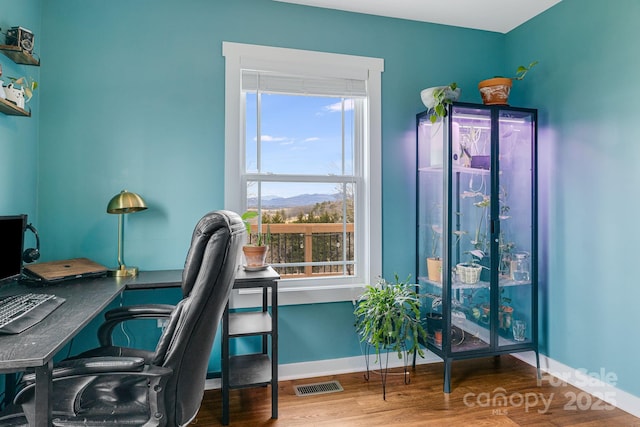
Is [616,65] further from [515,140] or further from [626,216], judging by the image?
[626,216]

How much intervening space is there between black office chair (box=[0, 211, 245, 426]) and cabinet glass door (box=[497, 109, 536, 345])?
223 centimetres

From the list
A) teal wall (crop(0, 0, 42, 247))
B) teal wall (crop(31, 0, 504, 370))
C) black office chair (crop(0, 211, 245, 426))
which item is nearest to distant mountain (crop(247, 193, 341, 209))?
teal wall (crop(31, 0, 504, 370))

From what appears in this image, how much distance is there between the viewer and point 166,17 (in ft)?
8.79

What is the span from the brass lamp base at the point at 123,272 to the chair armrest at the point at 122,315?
0.51 m

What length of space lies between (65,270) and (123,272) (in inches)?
12.0

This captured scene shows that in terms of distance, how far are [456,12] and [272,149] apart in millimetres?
1744

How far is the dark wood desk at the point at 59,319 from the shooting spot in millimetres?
1150

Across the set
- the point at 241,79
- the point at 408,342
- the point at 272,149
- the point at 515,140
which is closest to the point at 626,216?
the point at 515,140

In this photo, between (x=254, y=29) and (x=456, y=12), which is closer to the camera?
(x=254, y=29)

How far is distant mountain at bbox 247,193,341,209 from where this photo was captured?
2.93 metres

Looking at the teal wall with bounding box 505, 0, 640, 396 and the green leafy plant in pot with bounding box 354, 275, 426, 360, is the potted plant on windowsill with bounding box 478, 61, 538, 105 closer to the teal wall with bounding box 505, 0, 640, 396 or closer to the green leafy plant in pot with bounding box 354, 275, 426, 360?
the teal wall with bounding box 505, 0, 640, 396

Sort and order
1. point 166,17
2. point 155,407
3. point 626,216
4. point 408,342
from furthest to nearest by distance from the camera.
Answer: point 408,342, point 166,17, point 626,216, point 155,407

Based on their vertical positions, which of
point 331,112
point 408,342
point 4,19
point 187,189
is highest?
point 4,19

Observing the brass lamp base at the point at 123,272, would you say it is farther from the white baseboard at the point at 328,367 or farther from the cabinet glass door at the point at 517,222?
the cabinet glass door at the point at 517,222
